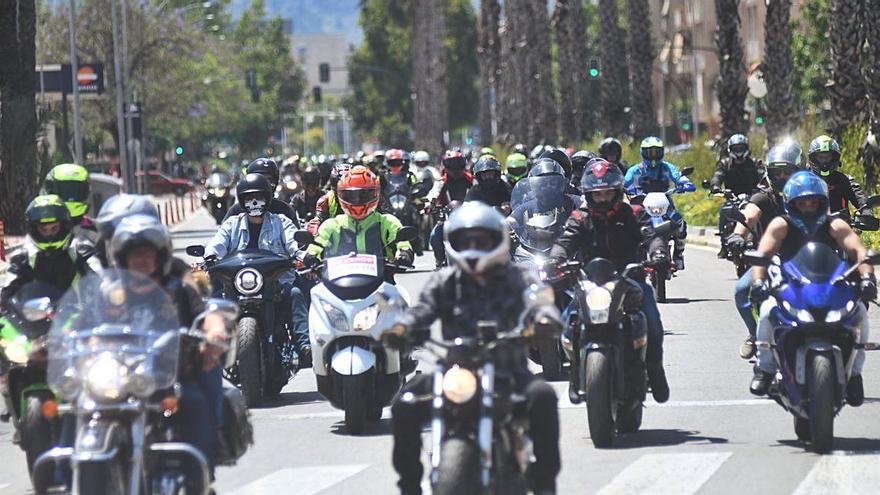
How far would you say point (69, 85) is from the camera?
60.5 meters

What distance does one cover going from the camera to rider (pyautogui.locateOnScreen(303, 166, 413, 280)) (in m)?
13.1

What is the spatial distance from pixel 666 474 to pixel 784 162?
181 inches

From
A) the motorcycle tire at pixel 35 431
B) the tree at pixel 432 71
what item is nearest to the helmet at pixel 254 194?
the motorcycle tire at pixel 35 431

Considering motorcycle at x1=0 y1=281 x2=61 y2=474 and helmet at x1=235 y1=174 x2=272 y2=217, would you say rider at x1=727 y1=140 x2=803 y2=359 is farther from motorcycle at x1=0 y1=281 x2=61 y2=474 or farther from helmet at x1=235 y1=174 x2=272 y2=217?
motorcycle at x1=0 y1=281 x2=61 y2=474

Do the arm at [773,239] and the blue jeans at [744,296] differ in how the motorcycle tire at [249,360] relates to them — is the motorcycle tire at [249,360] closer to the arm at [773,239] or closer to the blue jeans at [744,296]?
the blue jeans at [744,296]

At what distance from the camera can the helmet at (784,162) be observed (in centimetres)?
1441

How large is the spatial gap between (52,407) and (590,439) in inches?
163

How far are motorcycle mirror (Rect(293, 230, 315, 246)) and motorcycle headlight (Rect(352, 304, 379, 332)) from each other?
109cm

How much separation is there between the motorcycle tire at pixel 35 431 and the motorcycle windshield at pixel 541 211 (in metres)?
5.93

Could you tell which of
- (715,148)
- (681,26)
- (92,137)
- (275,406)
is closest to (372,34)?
(681,26)

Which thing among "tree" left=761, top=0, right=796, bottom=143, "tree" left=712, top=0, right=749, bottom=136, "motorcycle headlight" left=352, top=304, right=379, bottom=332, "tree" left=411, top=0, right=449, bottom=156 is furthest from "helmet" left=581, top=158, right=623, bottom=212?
"tree" left=411, top=0, right=449, bottom=156

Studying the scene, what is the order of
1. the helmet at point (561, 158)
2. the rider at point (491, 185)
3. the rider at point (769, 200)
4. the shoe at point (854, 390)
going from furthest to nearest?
the helmet at point (561, 158) < the rider at point (491, 185) < the rider at point (769, 200) < the shoe at point (854, 390)

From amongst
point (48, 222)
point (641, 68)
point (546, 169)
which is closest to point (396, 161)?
point (641, 68)

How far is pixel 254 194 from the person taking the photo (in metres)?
14.7
